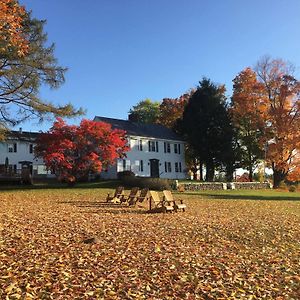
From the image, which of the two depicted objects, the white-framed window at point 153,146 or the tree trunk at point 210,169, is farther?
the tree trunk at point 210,169

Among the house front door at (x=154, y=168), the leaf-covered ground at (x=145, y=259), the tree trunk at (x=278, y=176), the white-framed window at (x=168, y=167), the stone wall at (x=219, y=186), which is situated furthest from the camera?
the white-framed window at (x=168, y=167)

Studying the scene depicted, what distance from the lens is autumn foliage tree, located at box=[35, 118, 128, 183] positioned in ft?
105

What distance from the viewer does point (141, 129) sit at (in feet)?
174

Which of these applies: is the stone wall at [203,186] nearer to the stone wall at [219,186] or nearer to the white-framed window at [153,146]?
the stone wall at [219,186]

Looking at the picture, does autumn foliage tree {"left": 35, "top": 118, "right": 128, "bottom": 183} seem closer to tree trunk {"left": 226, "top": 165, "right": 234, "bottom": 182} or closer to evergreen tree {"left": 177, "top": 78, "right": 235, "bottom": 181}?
evergreen tree {"left": 177, "top": 78, "right": 235, "bottom": 181}

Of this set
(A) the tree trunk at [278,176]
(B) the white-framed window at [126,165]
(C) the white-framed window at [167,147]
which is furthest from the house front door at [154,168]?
(A) the tree trunk at [278,176]

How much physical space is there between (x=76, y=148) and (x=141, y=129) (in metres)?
20.9

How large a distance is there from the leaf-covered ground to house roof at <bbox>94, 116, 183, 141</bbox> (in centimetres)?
3638

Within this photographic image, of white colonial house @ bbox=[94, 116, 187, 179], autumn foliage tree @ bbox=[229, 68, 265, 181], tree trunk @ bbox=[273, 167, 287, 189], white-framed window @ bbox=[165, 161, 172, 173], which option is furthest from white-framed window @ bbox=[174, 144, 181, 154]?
tree trunk @ bbox=[273, 167, 287, 189]

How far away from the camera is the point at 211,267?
818cm

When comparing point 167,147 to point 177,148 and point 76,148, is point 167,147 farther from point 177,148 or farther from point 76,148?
point 76,148

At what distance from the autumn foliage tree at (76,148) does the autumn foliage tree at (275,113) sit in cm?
1998

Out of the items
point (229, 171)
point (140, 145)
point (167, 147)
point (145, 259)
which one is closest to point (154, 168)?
point (140, 145)

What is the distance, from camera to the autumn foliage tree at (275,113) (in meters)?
44.4
